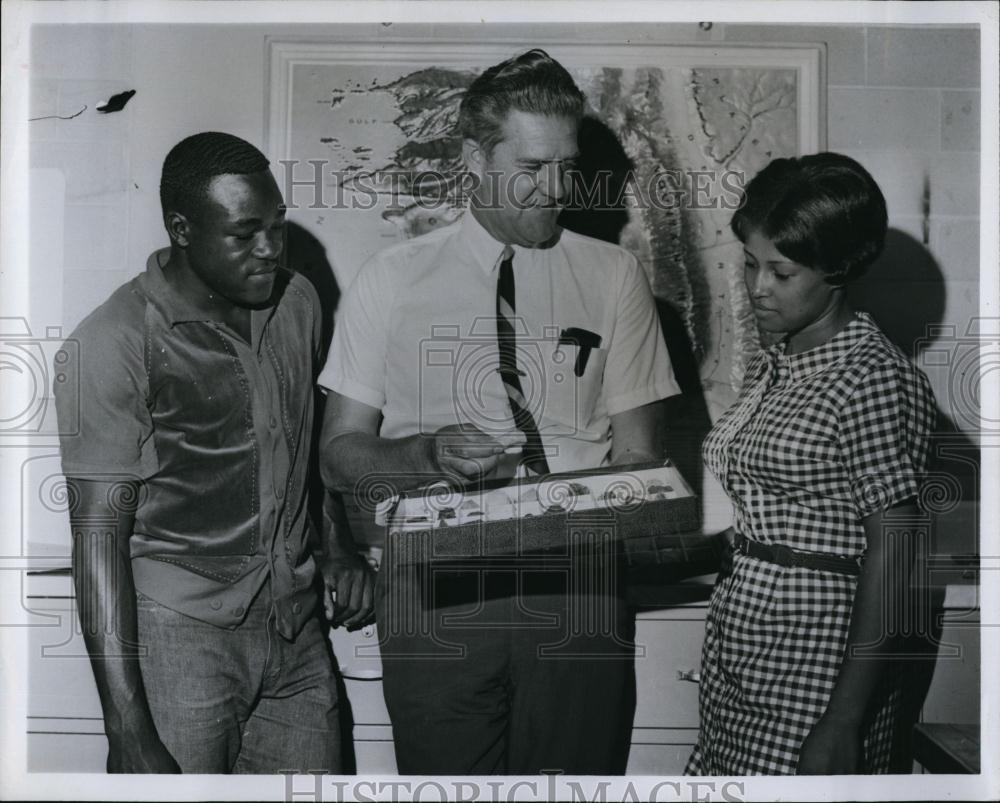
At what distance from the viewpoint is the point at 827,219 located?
234 centimetres

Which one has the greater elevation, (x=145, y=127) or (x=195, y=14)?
(x=195, y=14)

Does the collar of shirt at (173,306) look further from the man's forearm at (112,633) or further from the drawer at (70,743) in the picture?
the drawer at (70,743)

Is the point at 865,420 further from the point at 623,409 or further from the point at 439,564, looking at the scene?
the point at 439,564

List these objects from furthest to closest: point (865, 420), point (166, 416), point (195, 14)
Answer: point (195, 14)
point (166, 416)
point (865, 420)

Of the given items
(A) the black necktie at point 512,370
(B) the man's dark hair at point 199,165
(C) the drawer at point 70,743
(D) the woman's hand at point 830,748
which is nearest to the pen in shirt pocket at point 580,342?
(A) the black necktie at point 512,370

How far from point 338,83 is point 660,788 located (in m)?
1.95

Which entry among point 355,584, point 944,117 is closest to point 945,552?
point 944,117

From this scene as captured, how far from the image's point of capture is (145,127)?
8.52ft

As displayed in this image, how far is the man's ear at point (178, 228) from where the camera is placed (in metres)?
2.51

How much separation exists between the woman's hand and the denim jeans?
44.3 inches

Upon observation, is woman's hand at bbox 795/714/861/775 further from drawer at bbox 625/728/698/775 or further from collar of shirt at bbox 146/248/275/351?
collar of shirt at bbox 146/248/275/351

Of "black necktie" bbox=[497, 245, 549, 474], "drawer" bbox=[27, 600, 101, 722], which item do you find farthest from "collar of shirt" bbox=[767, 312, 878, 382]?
Result: "drawer" bbox=[27, 600, 101, 722]

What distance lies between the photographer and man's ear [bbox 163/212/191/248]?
2506mm

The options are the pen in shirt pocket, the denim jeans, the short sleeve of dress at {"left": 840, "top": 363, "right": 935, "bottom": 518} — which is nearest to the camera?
the short sleeve of dress at {"left": 840, "top": 363, "right": 935, "bottom": 518}
